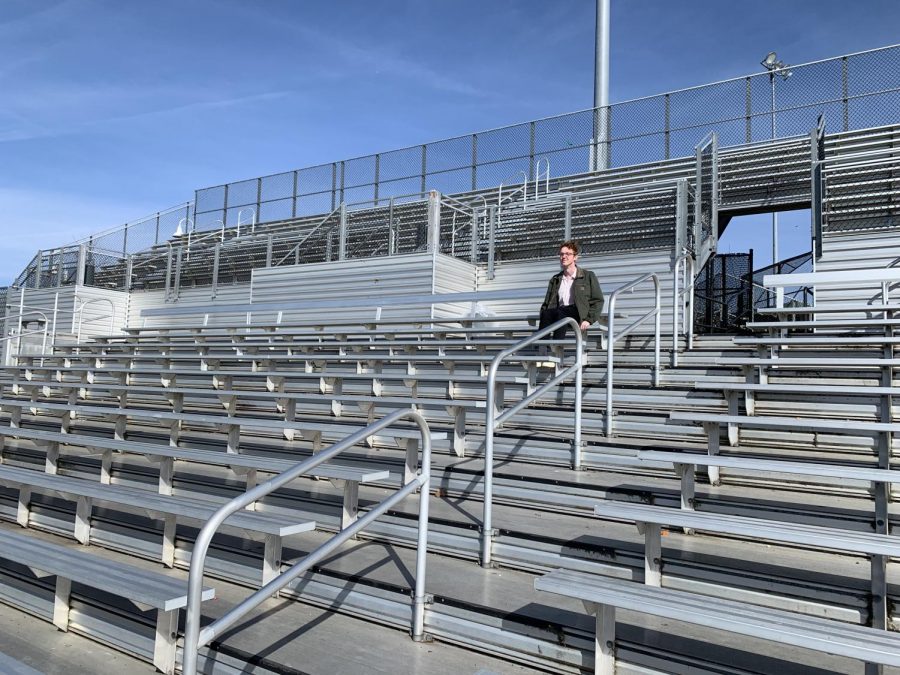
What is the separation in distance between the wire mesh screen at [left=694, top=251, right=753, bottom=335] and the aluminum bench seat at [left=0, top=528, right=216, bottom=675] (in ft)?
31.5

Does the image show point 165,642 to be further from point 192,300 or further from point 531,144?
point 531,144

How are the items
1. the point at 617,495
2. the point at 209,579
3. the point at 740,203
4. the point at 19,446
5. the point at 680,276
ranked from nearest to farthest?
1. the point at 209,579
2. the point at 617,495
3. the point at 19,446
4. the point at 680,276
5. the point at 740,203

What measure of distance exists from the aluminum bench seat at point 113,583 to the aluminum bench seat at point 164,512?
0.34m

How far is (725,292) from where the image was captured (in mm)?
11484

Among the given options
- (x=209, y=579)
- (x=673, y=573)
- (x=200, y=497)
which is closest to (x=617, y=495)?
(x=673, y=573)

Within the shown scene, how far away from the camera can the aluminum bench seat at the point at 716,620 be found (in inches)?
79.9

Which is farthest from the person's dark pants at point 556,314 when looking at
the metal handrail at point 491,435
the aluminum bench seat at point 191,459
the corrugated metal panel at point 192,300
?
the corrugated metal panel at point 192,300

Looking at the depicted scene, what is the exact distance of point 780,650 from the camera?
2.49 meters

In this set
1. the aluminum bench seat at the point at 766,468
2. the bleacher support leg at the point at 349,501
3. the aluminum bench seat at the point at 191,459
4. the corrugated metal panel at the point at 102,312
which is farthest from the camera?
the corrugated metal panel at the point at 102,312

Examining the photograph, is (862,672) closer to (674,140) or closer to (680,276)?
(680,276)

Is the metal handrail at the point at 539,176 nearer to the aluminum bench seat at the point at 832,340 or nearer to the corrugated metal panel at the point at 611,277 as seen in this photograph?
the corrugated metal panel at the point at 611,277

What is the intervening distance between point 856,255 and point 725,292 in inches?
120

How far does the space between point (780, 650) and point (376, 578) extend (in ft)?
5.33

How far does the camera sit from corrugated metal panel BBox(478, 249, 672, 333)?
29.2 ft
